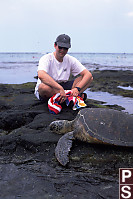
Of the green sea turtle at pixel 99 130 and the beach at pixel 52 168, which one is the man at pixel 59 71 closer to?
the beach at pixel 52 168

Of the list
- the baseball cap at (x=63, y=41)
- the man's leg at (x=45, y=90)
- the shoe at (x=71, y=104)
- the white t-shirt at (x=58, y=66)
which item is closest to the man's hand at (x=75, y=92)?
the shoe at (x=71, y=104)

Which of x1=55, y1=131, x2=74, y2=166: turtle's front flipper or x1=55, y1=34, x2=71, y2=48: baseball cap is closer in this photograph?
x1=55, y1=131, x2=74, y2=166: turtle's front flipper

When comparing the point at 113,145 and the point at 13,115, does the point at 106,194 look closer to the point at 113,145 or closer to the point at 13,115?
the point at 113,145

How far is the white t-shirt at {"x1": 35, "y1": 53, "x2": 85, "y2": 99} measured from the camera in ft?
14.8

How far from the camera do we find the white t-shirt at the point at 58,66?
450cm

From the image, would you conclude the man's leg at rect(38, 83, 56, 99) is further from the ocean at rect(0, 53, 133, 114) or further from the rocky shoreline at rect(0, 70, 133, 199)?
the ocean at rect(0, 53, 133, 114)

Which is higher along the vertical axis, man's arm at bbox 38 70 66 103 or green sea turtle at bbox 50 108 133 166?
man's arm at bbox 38 70 66 103

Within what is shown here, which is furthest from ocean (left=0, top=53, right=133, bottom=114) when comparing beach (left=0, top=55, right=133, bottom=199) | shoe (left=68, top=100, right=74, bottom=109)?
beach (left=0, top=55, right=133, bottom=199)

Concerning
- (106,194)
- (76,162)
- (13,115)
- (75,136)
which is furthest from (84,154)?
(13,115)

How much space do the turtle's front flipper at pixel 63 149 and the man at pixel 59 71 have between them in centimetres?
142

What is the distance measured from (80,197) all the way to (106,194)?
0.27 metres

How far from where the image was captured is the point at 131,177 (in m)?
2.35

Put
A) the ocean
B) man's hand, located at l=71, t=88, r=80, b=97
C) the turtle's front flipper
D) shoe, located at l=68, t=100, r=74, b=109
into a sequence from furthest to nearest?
the ocean → shoe, located at l=68, t=100, r=74, b=109 → man's hand, located at l=71, t=88, r=80, b=97 → the turtle's front flipper
